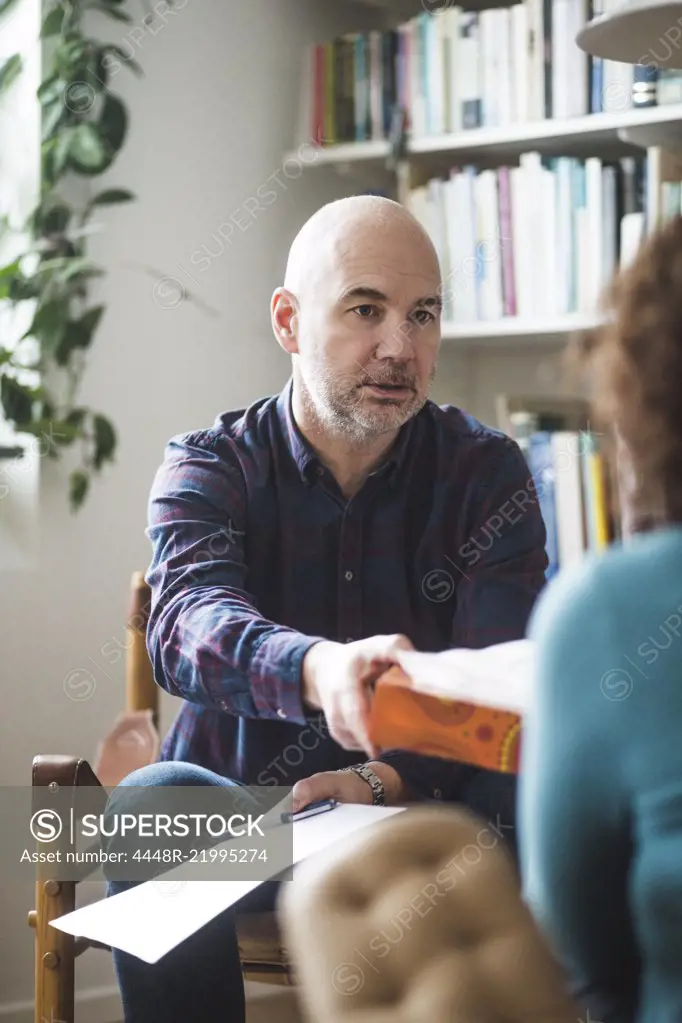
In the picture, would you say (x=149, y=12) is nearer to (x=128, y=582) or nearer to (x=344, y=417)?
(x=128, y=582)

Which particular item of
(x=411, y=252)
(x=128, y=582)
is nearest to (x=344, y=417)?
(x=411, y=252)

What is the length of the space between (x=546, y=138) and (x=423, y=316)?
2.68 ft

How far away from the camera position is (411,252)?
1.27 m

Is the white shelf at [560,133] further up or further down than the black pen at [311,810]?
further up

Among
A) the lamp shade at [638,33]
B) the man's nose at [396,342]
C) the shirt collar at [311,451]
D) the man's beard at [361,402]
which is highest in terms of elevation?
the lamp shade at [638,33]

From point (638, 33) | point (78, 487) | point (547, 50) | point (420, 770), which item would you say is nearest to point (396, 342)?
point (420, 770)

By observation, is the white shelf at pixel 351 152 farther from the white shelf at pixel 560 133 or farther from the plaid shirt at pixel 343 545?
the plaid shirt at pixel 343 545

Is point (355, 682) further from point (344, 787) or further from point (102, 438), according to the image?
point (102, 438)

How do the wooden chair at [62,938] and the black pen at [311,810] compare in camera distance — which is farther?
the wooden chair at [62,938]

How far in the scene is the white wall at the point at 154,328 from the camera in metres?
1.95

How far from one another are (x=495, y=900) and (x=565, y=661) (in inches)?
5.8

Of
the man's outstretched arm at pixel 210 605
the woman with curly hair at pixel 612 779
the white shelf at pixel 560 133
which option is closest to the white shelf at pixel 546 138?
the white shelf at pixel 560 133

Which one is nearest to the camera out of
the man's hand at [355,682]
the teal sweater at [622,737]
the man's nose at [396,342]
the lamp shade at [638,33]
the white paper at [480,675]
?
the teal sweater at [622,737]

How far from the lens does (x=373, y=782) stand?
1253 millimetres
